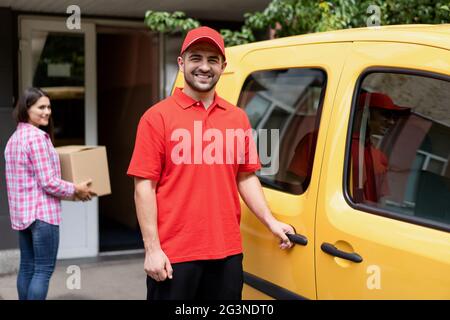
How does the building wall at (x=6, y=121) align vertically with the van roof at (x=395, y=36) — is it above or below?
below

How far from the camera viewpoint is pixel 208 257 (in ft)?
8.55

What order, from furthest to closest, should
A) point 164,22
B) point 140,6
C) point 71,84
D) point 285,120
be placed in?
→ point 71,84
point 140,6
point 164,22
point 285,120

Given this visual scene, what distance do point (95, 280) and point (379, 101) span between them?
4.10 m

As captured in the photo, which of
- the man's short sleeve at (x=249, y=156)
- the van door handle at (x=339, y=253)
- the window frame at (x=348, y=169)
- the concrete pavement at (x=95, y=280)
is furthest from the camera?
the concrete pavement at (x=95, y=280)

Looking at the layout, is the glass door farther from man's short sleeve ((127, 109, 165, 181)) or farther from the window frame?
the window frame

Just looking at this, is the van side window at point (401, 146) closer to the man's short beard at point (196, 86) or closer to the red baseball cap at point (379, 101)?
the red baseball cap at point (379, 101)

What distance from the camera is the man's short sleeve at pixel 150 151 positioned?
98.9 inches

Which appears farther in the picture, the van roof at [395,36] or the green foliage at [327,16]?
the green foliage at [327,16]

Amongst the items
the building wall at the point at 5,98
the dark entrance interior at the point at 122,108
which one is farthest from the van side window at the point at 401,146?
the dark entrance interior at the point at 122,108

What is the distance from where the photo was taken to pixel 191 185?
101 inches

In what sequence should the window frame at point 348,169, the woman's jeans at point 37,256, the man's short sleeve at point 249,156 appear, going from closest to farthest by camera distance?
the window frame at point 348,169 < the man's short sleeve at point 249,156 < the woman's jeans at point 37,256

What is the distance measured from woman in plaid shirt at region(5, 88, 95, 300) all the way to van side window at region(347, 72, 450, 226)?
215 centimetres

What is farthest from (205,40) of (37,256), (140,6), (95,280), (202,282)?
(95,280)

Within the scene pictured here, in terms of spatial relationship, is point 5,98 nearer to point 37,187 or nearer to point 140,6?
point 140,6
